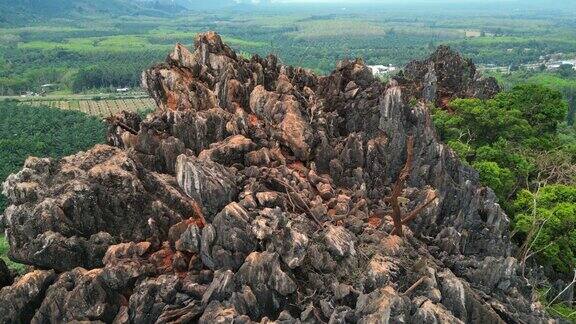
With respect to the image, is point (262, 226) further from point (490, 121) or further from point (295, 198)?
point (490, 121)

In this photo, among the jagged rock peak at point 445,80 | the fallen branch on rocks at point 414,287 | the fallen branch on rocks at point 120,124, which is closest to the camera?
the fallen branch on rocks at point 414,287

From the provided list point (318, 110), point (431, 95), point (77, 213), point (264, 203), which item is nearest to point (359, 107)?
point (318, 110)

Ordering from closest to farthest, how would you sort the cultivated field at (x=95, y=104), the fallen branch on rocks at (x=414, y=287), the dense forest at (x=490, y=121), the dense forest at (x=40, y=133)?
the fallen branch on rocks at (x=414, y=287) < the dense forest at (x=490, y=121) < the dense forest at (x=40, y=133) < the cultivated field at (x=95, y=104)

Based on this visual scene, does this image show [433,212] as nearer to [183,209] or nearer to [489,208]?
[489,208]

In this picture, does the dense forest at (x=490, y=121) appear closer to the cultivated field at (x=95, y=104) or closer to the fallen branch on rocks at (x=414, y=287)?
the cultivated field at (x=95, y=104)

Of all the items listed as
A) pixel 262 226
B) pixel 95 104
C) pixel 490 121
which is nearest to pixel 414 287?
pixel 262 226

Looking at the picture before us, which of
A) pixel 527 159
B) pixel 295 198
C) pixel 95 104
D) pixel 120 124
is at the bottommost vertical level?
pixel 95 104

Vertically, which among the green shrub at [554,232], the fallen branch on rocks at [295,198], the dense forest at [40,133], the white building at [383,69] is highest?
the fallen branch on rocks at [295,198]

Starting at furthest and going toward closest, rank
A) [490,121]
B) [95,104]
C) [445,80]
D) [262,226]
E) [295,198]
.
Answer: [95,104], [445,80], [490,121], [295,198], [262,226]

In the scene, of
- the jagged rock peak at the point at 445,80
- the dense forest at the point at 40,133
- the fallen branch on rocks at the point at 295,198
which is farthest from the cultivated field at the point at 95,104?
the fallen branch on rocks at the point at 295,198

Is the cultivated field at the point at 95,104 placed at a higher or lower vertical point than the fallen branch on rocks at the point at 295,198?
lower
